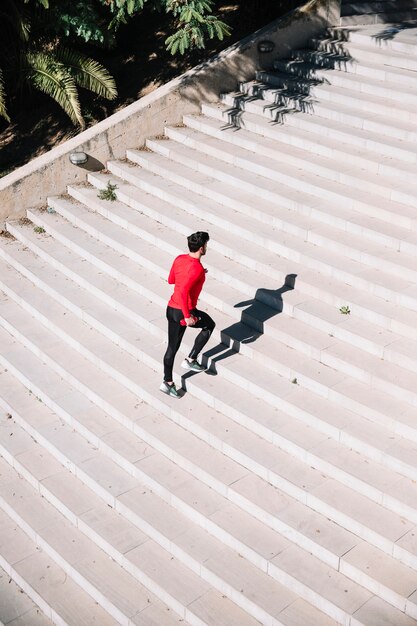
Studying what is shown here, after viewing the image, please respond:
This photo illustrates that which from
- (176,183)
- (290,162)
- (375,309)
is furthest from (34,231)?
(375,309)

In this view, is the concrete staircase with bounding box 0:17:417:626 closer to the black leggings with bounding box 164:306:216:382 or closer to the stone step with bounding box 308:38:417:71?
the stone step with bounding box 308:38:417:71

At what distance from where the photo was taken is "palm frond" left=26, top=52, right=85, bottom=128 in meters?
13.4

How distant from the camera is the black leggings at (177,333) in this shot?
351 inches

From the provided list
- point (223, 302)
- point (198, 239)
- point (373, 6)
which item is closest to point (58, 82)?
point (223, 302)

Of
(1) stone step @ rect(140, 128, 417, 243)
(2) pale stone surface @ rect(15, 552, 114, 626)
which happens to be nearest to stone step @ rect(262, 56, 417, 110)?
(1) stone step @ rect(140, 128, 417, 243)

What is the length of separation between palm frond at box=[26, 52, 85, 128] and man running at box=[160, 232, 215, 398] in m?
5.48

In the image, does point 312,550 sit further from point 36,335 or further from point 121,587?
point 36,335

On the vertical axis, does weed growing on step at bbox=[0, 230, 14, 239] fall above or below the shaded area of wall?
below

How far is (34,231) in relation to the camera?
42.1ft

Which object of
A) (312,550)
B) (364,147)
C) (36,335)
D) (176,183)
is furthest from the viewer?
(176,183)

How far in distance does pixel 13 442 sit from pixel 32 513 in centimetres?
112

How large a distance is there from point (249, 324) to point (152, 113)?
4876mm

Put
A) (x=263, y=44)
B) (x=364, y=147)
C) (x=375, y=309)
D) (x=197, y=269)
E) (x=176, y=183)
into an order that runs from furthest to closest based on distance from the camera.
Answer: (x=263, y=44), (x=176, y=183), (x=364, y=147), (x=375, y=309), (x=197, y=269)

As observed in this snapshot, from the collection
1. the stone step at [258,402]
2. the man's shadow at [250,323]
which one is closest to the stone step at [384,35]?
the man's shadow at [250,323]
